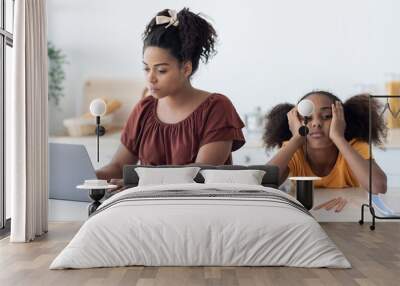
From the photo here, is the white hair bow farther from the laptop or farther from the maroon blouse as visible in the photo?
the laptop

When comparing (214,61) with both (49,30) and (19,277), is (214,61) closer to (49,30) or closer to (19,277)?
(49,30)

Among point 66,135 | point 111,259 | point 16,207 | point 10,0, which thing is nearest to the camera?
point 111,259

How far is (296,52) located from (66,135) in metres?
2.56

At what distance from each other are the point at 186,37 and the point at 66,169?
1880 millimetres

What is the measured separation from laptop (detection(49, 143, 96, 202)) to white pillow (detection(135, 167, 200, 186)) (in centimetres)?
94

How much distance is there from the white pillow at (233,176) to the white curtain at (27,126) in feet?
5.10

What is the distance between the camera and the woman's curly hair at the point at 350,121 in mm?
7004

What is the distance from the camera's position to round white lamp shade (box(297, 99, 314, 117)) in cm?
689

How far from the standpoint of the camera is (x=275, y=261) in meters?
4.51

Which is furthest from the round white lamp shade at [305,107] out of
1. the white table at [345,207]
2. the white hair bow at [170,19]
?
the white hair bow at [170,19]

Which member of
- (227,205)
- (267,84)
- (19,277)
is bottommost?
(19,277)

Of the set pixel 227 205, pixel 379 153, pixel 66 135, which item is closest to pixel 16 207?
pixel 66 135

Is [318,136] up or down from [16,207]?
up

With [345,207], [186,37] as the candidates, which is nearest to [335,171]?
[345,207]
